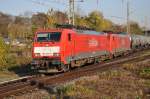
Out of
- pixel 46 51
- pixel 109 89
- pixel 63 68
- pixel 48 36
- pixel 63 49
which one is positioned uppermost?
pixel 48 36

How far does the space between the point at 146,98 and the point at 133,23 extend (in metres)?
118

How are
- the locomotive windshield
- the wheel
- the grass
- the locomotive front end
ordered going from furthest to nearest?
the locomotive windshield < the wheel < the locomotive front end < the grass

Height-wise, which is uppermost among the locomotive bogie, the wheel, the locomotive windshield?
the locomotive windshield

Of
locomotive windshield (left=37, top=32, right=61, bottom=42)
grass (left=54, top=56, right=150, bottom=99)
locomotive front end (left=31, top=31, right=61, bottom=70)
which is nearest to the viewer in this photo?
grass (left=54, top=56, right=150, bottom=99)

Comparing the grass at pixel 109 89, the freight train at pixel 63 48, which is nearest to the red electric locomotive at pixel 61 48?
the freight train at pixel 63 48

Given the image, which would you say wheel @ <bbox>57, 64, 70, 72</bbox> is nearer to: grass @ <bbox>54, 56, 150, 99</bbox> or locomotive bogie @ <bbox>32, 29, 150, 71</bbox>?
locomotive bogie @ <bbox>32, 29, 150, 71</bbox>

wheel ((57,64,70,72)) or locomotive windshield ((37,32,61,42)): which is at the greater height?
locomotive windshield ((37,32,61,42))

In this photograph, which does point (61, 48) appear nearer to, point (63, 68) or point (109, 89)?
point (63, 68)

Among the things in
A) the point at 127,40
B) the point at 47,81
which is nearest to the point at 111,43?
the point at 127,40

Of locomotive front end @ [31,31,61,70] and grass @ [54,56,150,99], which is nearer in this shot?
grass @ [54,56,150,99]

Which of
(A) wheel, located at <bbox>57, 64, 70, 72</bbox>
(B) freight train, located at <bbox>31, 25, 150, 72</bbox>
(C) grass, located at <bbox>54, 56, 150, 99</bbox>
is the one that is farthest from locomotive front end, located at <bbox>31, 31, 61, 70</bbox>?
(C) grass, located at <bbox>54, 56, 150, 99</bbox>

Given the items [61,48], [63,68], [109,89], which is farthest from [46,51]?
[109,89]

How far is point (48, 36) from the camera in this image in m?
22.0

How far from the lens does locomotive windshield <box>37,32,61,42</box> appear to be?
21781 millimetres
